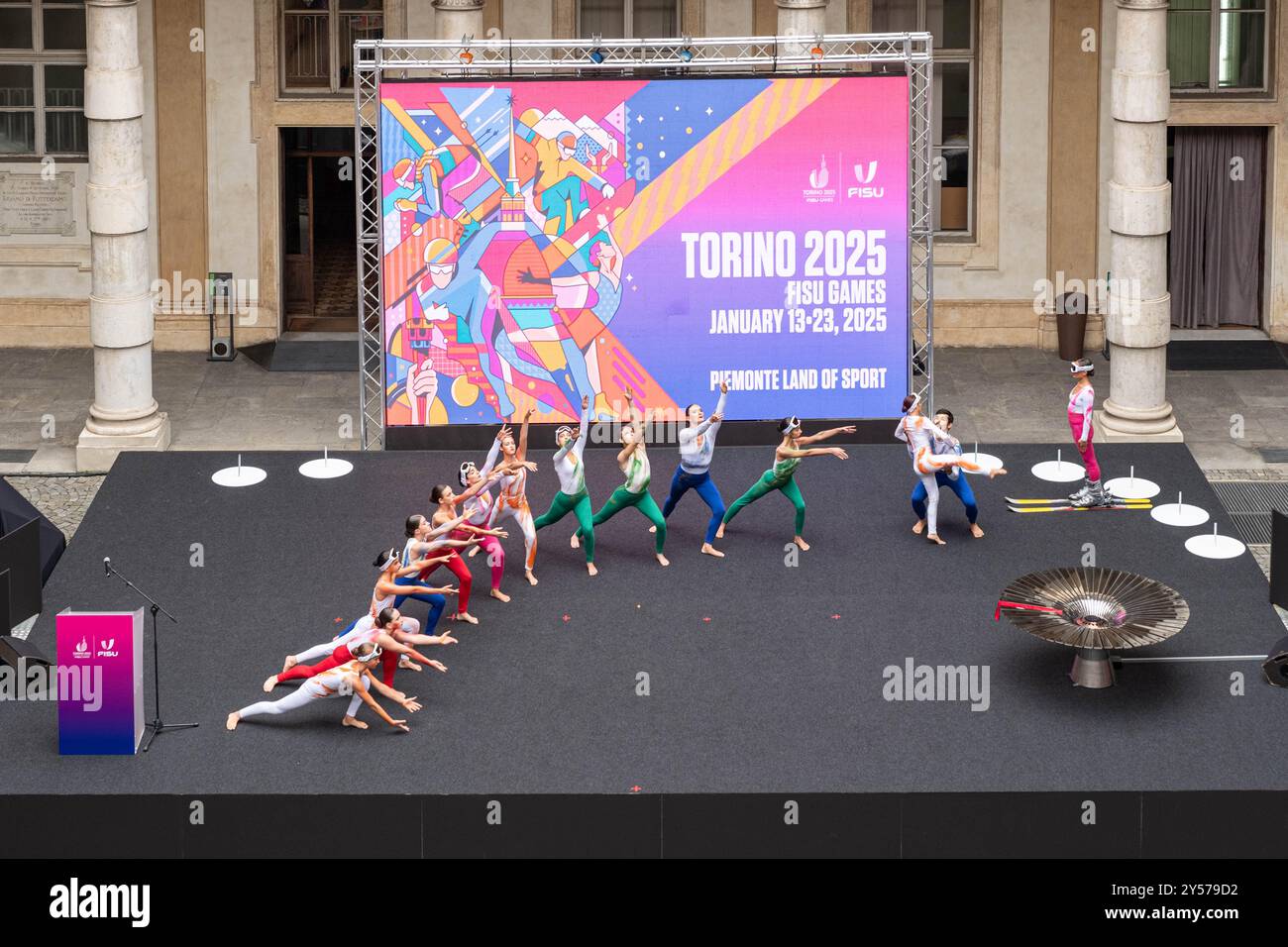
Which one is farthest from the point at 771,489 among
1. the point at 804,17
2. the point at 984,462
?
the point at 804,17

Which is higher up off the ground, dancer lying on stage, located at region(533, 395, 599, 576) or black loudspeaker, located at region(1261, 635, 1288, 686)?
dancer lying on stage, located at region(533, 395, 599, 576)

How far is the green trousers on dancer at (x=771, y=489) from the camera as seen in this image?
21109 mm

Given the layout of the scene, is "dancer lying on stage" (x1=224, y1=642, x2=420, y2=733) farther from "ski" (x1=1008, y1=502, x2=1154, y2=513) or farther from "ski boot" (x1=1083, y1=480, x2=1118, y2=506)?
"ski boot" (x1=1083, y1=480, x2=1118, y2=506)

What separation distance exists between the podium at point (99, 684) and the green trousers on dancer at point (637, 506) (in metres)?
4.93

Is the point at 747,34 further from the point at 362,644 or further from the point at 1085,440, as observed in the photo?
the point at 362,644

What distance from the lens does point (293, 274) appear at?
31.4m

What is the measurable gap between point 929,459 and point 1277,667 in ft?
13.1

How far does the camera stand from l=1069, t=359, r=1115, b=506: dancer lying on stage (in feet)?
72.8

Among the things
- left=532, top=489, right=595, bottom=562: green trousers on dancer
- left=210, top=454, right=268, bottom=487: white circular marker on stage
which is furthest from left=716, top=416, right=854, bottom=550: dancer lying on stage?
left=210, top=454, right=268, bottom=487: white circular marker on stage

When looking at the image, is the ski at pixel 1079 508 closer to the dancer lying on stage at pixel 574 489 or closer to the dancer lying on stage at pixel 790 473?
the dancer lying on stage at pixel 790 473

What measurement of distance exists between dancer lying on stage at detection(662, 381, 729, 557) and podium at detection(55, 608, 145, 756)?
568 centimetres

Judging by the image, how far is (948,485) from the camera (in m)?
21.4
